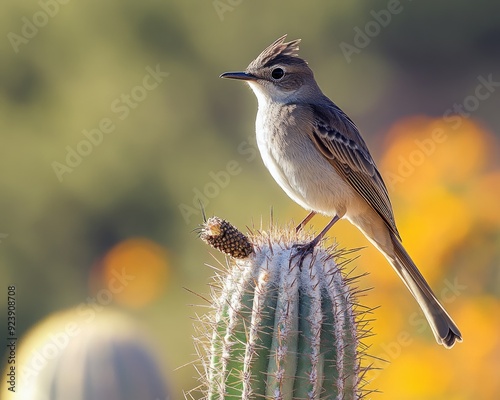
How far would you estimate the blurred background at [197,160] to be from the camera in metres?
8.98

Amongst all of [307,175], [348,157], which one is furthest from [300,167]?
[348,157]

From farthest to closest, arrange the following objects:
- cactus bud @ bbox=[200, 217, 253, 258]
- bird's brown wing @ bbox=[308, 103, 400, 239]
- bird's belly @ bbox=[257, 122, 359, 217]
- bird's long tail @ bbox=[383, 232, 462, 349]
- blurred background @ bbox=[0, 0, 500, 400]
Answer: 1. blurred background @ bbox=[0, 0, 500, 400]
2. bird's brown wing @ bbox=[308, 103, 400, 239]
3. bird's belly @ bbox=[257, 122, 359, 217]
4. bird's long tail @ bbox=[383, 232, 462, 349]
5. cactus bud @ bbox=[200, 217, 253, 258]

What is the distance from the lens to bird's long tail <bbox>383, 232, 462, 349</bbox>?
17.1ft

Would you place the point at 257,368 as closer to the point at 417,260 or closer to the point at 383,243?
the point at 383,243

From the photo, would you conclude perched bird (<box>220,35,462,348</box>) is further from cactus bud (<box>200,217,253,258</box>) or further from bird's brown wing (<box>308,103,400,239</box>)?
cactus bud (<box>200,217,253,258</box>)

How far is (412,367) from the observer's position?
28.2ft

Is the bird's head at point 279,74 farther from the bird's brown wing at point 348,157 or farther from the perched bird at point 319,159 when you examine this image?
the bird's brown wing at point 348,157

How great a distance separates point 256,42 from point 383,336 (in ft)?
24.4

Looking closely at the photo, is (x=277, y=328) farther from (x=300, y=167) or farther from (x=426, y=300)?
(x=426, y=300)

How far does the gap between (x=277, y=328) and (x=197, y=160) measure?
10.1 meters

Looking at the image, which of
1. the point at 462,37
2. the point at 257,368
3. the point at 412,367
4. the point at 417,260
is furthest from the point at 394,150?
the point at 257,368

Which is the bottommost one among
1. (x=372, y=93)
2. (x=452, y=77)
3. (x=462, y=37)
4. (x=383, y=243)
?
(x=383, y=243)

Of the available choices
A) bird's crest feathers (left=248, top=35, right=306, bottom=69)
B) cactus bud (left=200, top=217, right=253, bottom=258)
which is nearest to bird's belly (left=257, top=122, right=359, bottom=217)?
bird's crest feathers (left=248, top=35, right=306, bottom=69)

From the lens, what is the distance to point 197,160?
13.6 m
